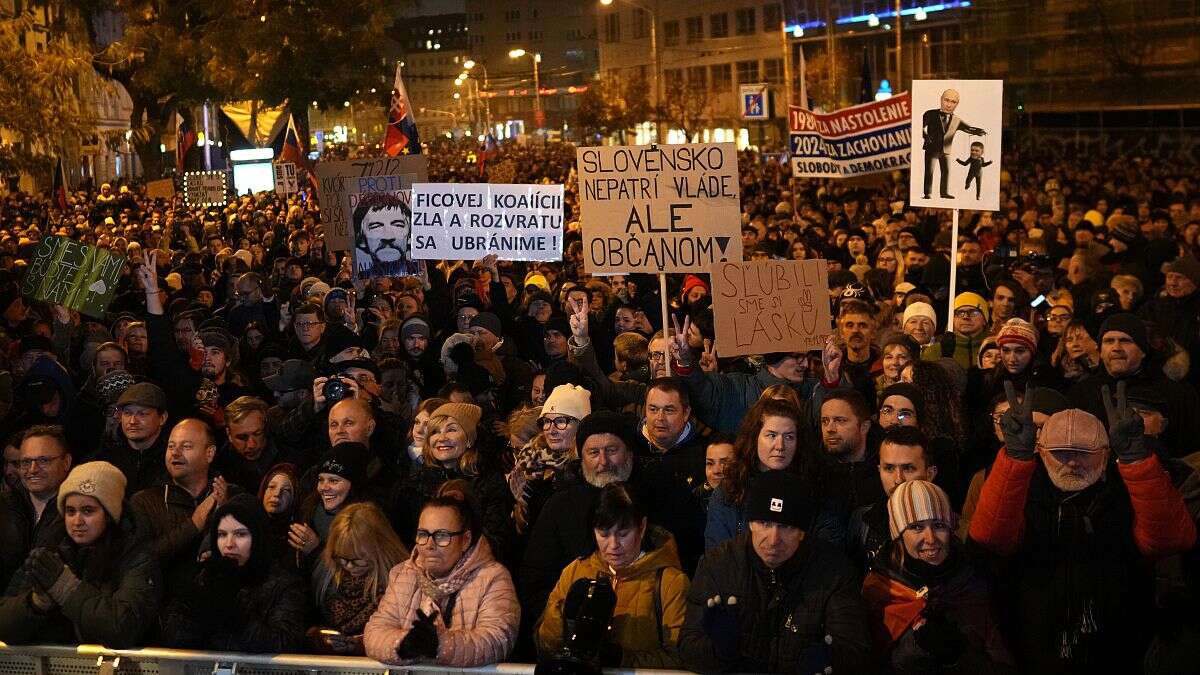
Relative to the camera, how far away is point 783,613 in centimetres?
444

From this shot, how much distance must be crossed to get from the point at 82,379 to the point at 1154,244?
876cm

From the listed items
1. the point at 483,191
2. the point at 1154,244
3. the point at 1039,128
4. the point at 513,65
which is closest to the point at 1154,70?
the point at 1039,128

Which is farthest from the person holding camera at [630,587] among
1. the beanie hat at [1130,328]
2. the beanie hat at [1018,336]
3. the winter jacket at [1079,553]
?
the beanie hat at [1018,336]

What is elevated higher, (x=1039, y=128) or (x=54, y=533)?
(x=1039, y=128)

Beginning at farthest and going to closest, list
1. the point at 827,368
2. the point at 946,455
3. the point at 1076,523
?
the point at 827,368 < the point at 946,455 < the point at 1076,523

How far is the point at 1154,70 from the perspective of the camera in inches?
1447

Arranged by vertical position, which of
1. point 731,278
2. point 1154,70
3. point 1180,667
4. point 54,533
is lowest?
point 1180,667

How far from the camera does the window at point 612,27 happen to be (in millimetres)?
96188

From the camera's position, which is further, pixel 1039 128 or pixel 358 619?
pixel 1039 128

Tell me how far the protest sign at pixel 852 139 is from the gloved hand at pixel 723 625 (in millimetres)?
12788

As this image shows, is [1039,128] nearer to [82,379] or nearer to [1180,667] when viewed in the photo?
[82,379]

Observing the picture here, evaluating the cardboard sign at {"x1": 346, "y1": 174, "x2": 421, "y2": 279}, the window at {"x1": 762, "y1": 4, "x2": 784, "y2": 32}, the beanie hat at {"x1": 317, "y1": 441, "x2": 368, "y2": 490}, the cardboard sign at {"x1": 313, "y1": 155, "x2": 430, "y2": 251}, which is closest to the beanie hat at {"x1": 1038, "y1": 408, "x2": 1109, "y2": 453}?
the beanie hat at {"x1": 317, "y1": 441, "x2": 368, "y2": 490}

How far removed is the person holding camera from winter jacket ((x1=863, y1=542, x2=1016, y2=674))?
0.63 m

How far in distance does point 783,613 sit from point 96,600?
7.18 ft
